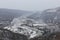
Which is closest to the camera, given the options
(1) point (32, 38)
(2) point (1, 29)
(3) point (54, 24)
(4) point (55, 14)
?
(1) point (32, 38)

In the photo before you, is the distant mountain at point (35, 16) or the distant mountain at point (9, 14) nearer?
the distant mountain at point (9, 14)

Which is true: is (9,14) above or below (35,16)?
above

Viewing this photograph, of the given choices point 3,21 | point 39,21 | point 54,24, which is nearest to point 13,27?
point 3,21

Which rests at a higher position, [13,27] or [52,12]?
[52,12]

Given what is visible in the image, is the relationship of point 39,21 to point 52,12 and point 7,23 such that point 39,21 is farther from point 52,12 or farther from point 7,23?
point 7,23

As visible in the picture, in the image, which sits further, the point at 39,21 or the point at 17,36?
the point at 39,21

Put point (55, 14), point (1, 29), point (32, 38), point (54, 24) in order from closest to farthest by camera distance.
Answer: point (32, 38) → point (1, 29) → point (54, 24) → point (55, 14)

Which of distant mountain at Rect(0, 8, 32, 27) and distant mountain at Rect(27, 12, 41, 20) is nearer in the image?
distant mountain at Rect(0, 8, 32, 27)

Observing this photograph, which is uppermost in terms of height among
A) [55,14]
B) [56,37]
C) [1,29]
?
[55,14]

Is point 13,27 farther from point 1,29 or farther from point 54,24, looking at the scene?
point 54,24
